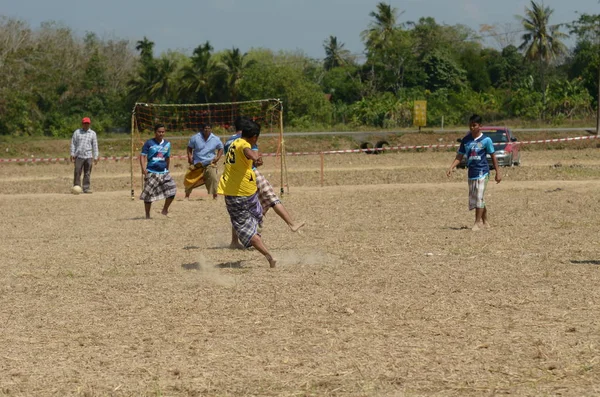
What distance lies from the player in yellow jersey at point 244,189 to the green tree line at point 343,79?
43.5 meters

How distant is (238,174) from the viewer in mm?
10445

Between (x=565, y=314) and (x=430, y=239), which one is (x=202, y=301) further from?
(x=430, y=239)

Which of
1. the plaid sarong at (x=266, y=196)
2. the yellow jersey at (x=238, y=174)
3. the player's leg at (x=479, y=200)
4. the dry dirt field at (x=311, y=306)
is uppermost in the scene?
the yellow jersey at (x=238, y=174)

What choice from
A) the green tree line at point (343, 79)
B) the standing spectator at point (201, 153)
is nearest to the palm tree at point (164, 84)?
the green tree line at point (343, 79)

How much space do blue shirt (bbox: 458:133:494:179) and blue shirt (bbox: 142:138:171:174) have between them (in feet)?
16.2

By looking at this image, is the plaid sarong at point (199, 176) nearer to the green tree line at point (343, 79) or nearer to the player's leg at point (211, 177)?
the player's leg at point (211, 177)

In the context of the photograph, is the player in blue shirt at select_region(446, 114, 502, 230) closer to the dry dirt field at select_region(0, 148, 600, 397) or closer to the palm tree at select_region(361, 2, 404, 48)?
the dry dirt field at select_region(0, 148, 600, 397)

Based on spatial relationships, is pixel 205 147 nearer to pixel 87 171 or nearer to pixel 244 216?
pixel 87 171

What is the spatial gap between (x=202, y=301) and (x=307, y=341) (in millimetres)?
1864

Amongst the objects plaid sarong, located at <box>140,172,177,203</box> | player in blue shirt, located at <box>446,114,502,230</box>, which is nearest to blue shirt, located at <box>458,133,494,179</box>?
player in blue shirt, located at <box>446,114,502,230</box>

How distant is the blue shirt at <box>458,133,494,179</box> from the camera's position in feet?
45.5

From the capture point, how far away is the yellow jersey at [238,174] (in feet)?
34.0

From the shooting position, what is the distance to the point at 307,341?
23.7 feet

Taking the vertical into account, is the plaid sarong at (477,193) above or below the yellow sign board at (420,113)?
below
